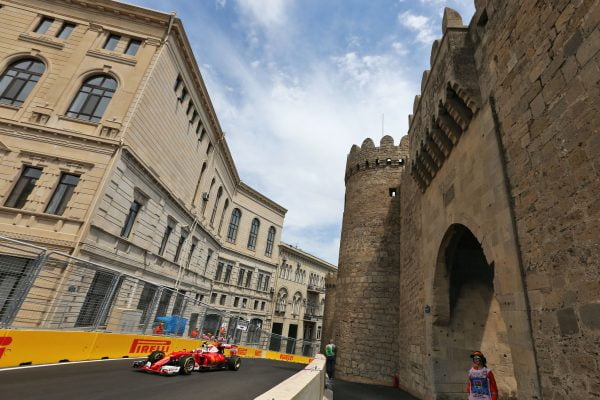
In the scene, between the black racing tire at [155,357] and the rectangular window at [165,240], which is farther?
the rectangular window at [165,240]

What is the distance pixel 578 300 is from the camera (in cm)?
368

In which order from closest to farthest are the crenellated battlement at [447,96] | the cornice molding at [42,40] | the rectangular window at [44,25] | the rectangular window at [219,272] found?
the crenellated battlement at [447,96], the cornice molding at [42,40], the rectangular window at [44,25], the rectangular window at [219,272]

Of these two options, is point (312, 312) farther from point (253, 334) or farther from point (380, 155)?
point (380, 155)

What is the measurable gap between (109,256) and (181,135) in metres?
9.33

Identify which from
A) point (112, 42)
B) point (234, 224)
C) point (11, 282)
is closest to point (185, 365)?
point (11, 282)

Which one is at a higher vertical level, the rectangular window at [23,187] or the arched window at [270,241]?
the arched window at [270,241]

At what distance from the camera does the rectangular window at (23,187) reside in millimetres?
12281

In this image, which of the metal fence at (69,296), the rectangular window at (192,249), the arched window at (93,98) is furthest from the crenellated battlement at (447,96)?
the rectangular window at (192,249)

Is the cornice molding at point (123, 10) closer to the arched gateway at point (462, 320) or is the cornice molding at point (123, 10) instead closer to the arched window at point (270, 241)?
the arched gateway at point (462, 320)

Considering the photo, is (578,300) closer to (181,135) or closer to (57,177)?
(57,177)

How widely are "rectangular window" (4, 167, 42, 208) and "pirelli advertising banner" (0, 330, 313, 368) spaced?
8256mm

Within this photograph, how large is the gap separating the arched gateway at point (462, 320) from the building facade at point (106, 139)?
8.68m

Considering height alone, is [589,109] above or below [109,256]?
above

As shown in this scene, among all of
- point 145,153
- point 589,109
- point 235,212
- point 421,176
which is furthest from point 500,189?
point 235,212
